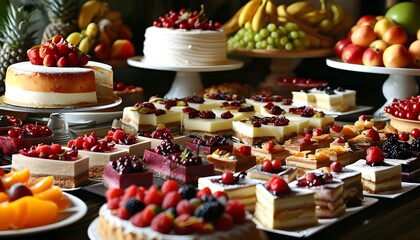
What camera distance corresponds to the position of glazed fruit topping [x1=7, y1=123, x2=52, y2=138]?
10.2 feet

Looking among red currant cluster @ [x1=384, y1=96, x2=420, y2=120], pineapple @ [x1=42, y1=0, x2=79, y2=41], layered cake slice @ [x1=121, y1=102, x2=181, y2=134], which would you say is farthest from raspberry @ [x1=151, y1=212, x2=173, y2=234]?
pineapple @ [x1=42, y1=0, x2=79, y2=41]

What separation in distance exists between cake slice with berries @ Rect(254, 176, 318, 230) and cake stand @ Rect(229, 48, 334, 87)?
266cm

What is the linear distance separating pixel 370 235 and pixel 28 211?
100 centimetres

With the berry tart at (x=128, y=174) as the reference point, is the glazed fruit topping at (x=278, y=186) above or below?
above

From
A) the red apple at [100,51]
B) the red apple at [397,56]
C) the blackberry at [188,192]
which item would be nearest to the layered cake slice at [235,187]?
the blackberry at [188,192]

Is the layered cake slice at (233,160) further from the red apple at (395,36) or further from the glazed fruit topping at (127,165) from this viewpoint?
the red apple at (395,36)

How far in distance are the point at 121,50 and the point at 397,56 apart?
1.67 m

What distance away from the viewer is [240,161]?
3.00 metres

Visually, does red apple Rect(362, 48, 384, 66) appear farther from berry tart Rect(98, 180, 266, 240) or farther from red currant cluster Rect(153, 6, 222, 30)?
berry tart Rect(98, 180, 266, 240)

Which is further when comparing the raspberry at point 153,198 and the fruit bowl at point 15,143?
the fruit bowl at point 15,143

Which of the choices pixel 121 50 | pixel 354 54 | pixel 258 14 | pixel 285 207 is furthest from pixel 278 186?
pixel 258 14

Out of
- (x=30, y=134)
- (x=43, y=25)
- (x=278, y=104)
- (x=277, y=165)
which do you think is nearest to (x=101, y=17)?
(x=43, y=25)

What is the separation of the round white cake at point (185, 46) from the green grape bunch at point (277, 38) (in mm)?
482

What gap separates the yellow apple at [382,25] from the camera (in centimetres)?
459
